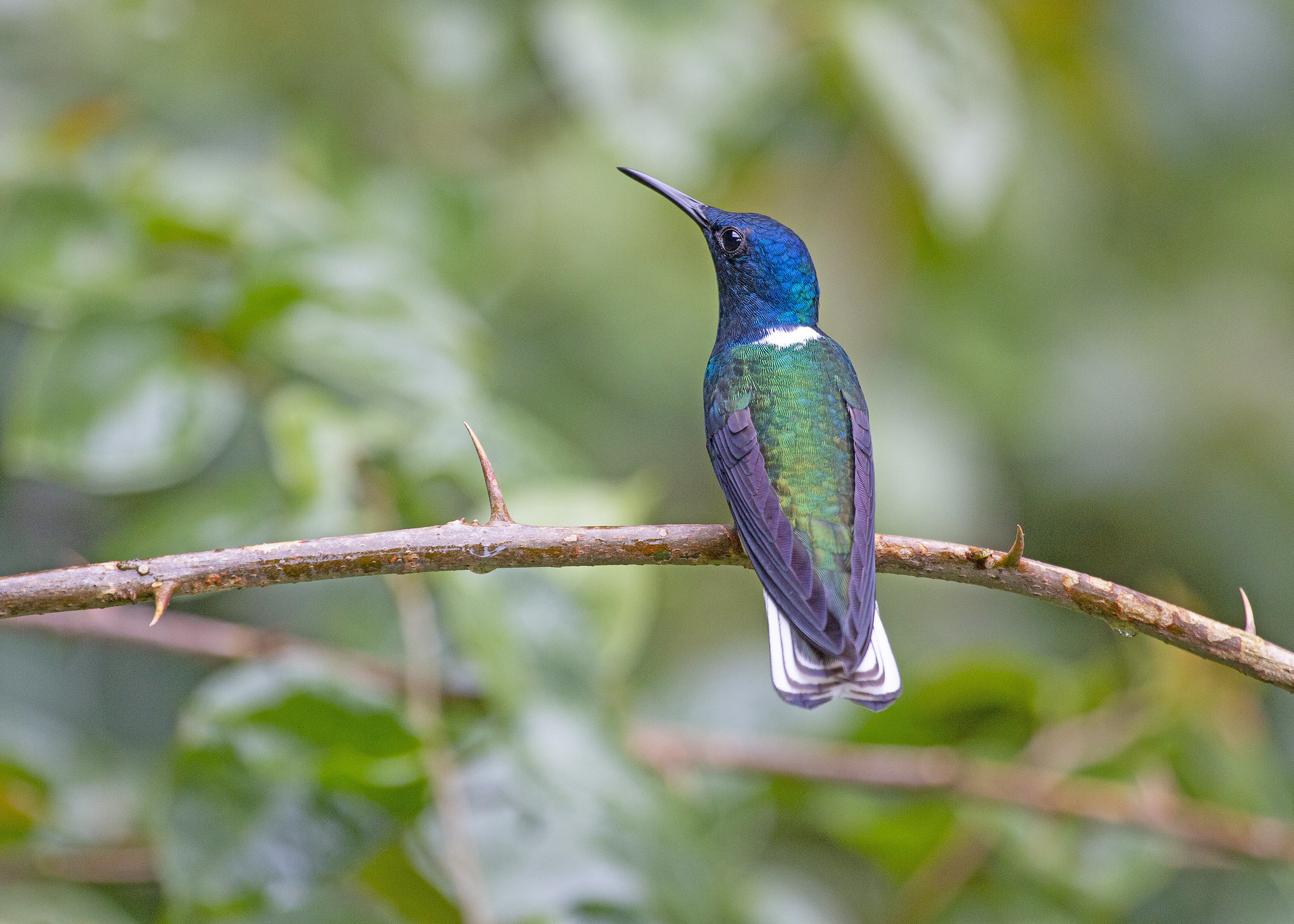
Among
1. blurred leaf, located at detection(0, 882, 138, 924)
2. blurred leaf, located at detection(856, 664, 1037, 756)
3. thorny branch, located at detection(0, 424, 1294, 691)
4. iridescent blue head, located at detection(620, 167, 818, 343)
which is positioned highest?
iridescent blue head, located at detection(620, 167, 818, 343)

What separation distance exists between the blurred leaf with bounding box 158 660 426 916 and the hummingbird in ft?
2.30

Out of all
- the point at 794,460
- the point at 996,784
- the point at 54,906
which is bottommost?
the point at 54,906

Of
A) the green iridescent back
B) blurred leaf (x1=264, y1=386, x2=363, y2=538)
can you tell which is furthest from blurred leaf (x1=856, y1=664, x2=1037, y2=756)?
blurred leaf (x1=264, y1=386, x2=363, y2=538)

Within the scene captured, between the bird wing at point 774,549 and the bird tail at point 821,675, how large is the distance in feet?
0.09

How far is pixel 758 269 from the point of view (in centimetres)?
296

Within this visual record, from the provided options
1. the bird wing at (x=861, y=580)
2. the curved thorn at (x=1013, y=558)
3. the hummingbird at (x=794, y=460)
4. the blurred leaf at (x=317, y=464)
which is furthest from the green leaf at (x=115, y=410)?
the curved thorn at (x=1013, y=558)

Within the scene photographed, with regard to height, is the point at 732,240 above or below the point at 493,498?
above

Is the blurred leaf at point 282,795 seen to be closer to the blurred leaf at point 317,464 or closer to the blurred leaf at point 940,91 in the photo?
the blurred leaf at point 317,464

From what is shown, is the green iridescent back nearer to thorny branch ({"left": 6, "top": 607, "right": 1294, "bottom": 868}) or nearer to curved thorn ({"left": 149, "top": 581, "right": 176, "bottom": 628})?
thorny branch ({"left": 6, "top": 607, "right": 1294, "bottom": 868})

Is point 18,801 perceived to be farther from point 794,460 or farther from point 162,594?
point 794,460

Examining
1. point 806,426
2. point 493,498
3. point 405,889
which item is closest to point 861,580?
point 806,426

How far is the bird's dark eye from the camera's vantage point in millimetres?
2947

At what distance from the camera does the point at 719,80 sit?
3.05 metres

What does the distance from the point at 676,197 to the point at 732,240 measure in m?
0.17
